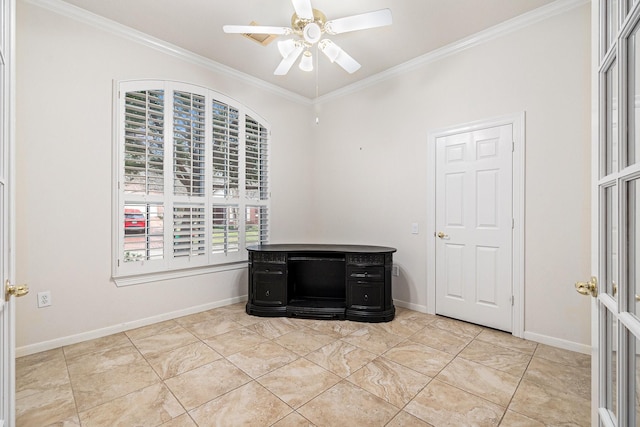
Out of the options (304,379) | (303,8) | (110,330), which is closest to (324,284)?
(304,379)

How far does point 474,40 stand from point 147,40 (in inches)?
128

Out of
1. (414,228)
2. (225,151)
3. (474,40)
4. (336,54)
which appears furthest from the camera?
(225,151)

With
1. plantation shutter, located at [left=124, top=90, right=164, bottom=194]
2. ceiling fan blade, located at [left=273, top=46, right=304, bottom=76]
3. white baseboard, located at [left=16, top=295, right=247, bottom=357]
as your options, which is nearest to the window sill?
white baseboard, located at [left=16, top=295, right=247, bottom=357]

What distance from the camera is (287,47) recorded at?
2.45 m

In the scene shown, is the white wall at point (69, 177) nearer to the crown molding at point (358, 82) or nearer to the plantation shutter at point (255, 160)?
the crown molding at point (358, 82)

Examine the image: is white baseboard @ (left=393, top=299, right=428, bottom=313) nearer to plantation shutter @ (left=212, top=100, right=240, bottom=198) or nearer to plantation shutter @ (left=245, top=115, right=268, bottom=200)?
plantation shutter @ (left=245, top=115, right=268, bottom=200)

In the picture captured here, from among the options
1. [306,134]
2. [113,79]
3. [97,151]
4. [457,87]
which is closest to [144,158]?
[97,151]

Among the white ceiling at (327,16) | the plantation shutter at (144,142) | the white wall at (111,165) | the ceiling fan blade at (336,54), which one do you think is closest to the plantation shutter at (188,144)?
the plantation shutter at (144,142)

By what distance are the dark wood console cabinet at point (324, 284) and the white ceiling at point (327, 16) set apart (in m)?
2.17

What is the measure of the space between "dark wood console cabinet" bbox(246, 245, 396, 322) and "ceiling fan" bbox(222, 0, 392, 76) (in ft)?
6.21

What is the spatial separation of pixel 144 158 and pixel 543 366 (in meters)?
3.89

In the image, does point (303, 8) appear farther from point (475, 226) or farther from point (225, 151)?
point (475, 226)

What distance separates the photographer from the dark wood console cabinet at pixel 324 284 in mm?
3186

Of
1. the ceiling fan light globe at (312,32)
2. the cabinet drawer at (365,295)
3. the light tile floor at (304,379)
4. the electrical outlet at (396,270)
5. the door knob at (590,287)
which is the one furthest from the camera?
the electrical outlet at (396,270)
